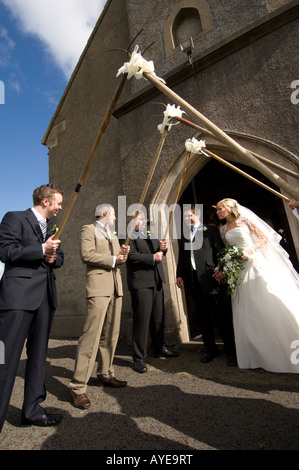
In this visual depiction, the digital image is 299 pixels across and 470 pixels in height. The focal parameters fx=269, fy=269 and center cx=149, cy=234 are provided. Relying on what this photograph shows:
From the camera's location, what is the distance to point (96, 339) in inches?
111

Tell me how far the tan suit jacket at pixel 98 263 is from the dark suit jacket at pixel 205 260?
1.34 m

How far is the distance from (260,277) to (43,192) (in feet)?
9.00

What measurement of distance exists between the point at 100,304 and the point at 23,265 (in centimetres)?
94

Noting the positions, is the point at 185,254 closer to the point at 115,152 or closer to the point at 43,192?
the point at 43,192

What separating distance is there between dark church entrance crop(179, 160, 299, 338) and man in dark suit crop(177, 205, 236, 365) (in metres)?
1.38

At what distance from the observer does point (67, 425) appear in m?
2.22

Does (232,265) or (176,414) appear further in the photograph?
(232,265)

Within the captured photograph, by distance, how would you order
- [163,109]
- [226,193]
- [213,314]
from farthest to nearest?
[226,193]
[163,109]
[213,314]

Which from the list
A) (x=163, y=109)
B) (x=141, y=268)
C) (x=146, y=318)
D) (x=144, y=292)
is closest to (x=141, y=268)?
(x=141, y=268)

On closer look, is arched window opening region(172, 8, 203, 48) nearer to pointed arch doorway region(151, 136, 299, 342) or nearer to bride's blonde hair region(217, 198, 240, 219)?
pointed arch doorway region(151, 136, 299, 342)

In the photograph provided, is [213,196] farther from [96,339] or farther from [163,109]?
[96,339]

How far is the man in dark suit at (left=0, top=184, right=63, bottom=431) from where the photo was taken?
85.3 inches

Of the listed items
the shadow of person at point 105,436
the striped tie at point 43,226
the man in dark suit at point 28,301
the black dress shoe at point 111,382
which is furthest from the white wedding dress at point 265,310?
the striped tie at point 43,226
